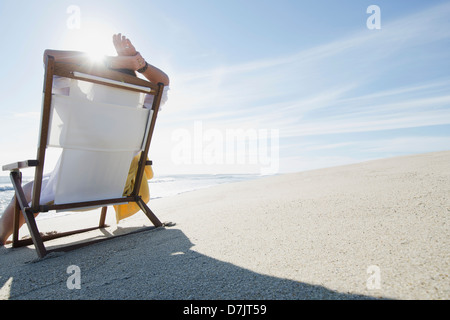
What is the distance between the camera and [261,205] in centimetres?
315

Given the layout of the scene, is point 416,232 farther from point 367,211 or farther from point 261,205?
point 261,205

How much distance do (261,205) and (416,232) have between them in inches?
62.7

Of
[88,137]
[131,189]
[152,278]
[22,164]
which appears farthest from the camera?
[131,189]

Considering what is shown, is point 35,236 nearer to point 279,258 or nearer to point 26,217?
point 26,217

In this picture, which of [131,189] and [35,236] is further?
[131,189]

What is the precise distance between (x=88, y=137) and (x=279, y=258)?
66.5 inches

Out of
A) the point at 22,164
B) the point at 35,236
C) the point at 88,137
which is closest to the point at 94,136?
A: the point at 88,137

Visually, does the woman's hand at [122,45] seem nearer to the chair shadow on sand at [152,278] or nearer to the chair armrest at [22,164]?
the chair armrest at [22,164]

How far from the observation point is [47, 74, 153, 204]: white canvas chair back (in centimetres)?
222

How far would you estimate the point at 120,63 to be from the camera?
2.39m

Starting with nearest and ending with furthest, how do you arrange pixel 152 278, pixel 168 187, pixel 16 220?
1. pixel 152 278
2. pixel 16 220
3. pixel 168 187

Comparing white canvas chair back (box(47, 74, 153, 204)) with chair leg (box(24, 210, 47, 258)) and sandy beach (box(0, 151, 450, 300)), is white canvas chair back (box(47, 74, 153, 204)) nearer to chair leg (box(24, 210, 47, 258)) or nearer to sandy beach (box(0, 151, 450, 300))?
chair leg (box(24, 210, 47, 258))
